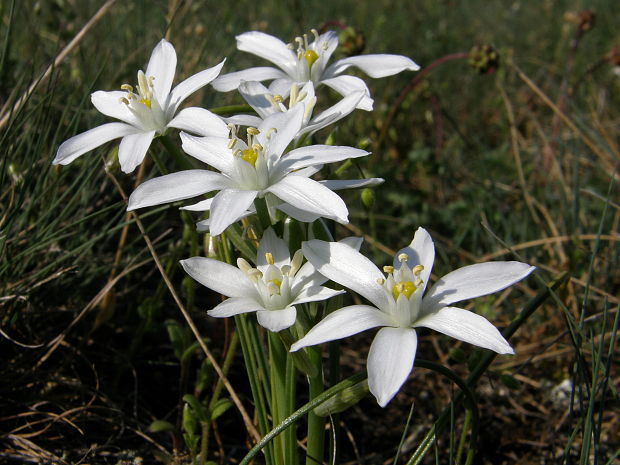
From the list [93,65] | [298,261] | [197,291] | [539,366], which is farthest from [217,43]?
[298,261]

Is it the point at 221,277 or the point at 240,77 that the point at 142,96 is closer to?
the point at 240,77

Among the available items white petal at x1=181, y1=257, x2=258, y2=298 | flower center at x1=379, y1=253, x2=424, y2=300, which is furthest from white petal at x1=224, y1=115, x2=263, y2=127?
flower center at x1=379, y1=253, x2=424, y2=300

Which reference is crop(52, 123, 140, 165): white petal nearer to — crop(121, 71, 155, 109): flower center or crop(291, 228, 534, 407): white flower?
crop(121, 71, 155, 109): flower center

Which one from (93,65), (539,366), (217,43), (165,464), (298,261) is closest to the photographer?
(298,261)

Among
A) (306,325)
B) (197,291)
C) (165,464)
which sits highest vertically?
(306,325)

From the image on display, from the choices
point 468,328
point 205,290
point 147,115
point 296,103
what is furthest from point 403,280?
point 205,290

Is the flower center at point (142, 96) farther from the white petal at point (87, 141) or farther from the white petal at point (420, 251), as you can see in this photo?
the white petal at point (420, 251)

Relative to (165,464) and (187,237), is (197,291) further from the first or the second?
(165,464)

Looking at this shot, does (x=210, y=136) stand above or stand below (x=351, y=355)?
above
